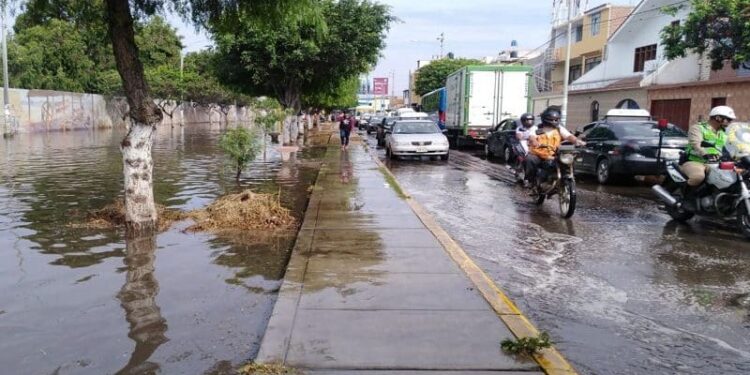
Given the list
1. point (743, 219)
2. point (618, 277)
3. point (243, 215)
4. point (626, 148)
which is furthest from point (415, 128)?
point (618, 277)

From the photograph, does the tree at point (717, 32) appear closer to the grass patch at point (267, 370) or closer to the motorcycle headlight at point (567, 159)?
the motorcycle headlight at point (567, 159)

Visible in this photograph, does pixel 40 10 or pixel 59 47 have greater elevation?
pixel 59 47

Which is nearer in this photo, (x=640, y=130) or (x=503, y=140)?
(x=640, y=130)

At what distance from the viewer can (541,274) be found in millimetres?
6137

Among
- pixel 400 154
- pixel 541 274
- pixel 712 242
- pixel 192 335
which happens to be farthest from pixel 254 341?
pixel 400 154

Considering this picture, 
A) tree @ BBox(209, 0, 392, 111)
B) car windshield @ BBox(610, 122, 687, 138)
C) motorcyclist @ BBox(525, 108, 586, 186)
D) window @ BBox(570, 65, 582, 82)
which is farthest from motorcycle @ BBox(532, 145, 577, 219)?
window @ BBox(570, 65, 582, 82)

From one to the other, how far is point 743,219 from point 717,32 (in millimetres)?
14829

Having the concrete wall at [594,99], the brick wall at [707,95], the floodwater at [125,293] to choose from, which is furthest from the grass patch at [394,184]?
the concrete wall at [594,99]

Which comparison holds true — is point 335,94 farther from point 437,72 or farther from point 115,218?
point 437,72

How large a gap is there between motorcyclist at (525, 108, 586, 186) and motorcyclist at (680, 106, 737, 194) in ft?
6.21

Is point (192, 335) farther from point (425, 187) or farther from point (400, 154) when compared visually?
point (400, 154)

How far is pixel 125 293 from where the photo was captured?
5.36 m

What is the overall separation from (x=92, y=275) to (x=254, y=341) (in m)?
2.46

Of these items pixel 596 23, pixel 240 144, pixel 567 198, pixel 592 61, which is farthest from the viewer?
pixel 592 61
